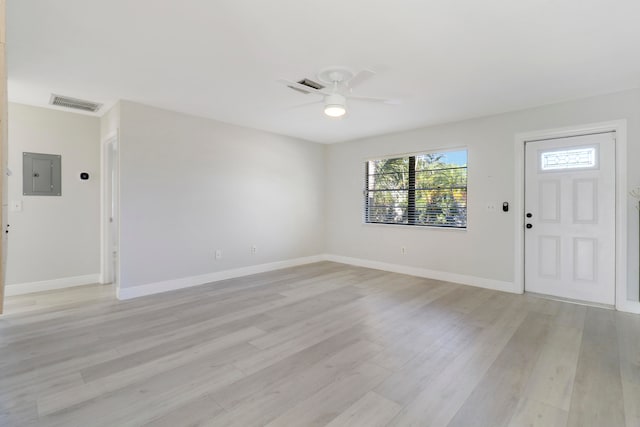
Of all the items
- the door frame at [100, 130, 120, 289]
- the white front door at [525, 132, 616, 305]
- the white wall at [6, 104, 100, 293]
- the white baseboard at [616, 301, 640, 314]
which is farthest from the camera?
the door frame at [100, 130, 120, 289]

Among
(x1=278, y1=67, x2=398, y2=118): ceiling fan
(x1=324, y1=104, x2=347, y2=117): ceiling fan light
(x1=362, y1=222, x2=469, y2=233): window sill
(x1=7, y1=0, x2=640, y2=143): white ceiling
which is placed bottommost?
(x1=362, y1=222, x2=469, y2=233): window sill

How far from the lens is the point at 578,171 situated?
3.83 metres

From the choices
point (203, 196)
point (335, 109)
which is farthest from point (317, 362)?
point (203, 196)

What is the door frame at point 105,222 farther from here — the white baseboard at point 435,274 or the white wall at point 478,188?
the white wall at point 478,188

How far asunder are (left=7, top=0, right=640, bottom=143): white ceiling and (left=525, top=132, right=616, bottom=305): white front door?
2.26 feet

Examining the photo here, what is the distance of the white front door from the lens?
365 centimetres

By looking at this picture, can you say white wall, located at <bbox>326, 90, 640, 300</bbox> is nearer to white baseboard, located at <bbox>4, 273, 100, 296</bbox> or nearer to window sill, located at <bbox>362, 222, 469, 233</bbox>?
window sill, located at <bbox>362, 222, 469, 233</bbox>

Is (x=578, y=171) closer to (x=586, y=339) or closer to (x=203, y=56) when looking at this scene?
(x=586, y=339)

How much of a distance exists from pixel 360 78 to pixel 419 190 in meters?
2.81

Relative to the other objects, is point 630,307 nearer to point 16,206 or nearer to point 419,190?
point 419,190

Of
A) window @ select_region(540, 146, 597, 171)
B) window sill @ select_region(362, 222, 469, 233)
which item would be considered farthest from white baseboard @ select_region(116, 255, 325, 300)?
window @ select_region(540, 146, 597, 171)

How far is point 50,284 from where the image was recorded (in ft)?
14.1

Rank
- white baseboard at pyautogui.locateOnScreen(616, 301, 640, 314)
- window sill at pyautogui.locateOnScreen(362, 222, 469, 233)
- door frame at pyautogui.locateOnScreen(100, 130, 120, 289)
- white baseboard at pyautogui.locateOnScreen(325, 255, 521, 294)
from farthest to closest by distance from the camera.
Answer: window sill at pyautogui.locateOnScreen(362, 222, 469, 233) → door frame at pyautogui.locateOnScreen(100, 130, 120, 289) → white baseboard at pyautogui.locateOnScreen(325, 255, 521, 294) → white baseboard at pyautogui.locateOnScreen(616, 301, 640, 314)

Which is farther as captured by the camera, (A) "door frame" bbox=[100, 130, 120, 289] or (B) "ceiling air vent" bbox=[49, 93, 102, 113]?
(A) "door frame" bbox=[100, 130, 120, 289]
